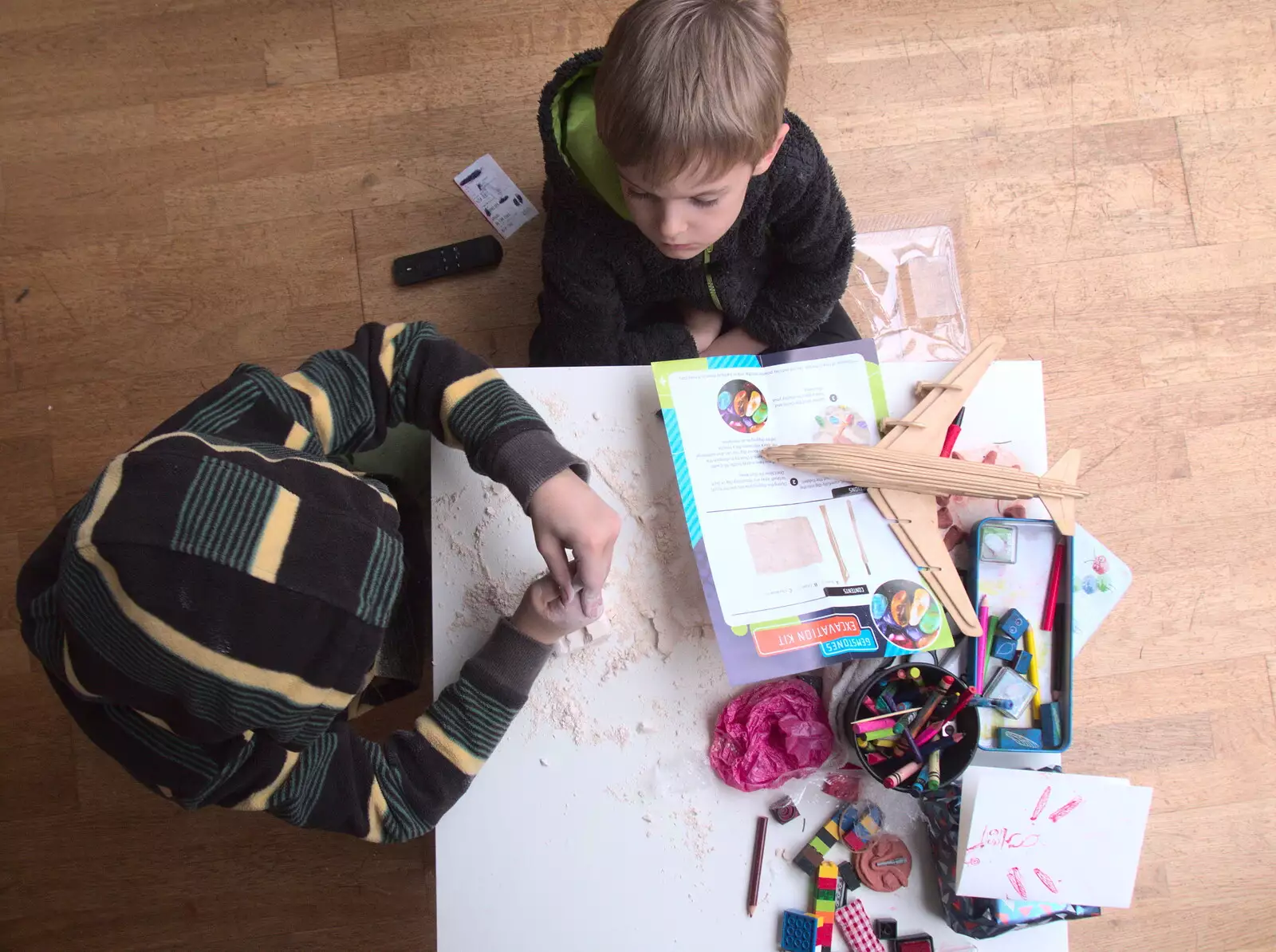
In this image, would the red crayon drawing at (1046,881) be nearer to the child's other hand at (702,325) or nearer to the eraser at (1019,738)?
the eraser at (1019,738)

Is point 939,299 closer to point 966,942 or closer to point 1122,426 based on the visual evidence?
point 1122,426

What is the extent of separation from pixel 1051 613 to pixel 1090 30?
1.04 meters

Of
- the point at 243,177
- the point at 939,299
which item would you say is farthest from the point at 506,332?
the point at 939,299

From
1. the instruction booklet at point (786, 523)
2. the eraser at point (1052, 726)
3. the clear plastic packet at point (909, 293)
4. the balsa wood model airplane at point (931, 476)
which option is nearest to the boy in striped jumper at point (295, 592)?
the instruction booklet at point (786, 523)

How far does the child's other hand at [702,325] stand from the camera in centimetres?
105

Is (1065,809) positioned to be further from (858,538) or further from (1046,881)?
(858,538)

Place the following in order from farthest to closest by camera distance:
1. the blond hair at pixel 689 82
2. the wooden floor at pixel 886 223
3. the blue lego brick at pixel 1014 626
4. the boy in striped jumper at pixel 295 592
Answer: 1. the wooden floor at pixel 886 223
2. the blue lego brick at pixel 1014 626
3. the blond hair at pixel 689 82
4. the boy in striped jumper at pixel 295 592

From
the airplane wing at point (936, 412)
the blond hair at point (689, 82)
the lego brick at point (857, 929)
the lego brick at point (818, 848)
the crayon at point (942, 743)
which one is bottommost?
the lego brick at point (857, 929)

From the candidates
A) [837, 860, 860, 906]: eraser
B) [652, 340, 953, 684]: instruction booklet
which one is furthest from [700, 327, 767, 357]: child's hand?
[837, 860, 860, 906]: eraser

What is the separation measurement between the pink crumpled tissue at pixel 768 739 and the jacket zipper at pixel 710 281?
46 cm

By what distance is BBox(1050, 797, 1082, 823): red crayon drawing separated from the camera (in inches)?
28.0

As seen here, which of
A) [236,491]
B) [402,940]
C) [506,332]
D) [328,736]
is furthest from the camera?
[506,332]

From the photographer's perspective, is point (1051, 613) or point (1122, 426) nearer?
point (1051, 613)

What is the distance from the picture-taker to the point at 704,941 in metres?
0.71
